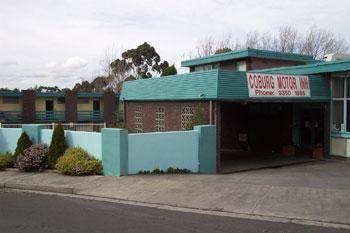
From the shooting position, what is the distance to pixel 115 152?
14.4 metres

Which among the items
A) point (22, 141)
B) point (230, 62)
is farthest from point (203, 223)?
point (230, 62)

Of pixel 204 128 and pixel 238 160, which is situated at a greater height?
pixel 204 128

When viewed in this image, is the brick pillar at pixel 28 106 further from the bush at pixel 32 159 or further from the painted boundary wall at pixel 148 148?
the bush at pixel 32 159

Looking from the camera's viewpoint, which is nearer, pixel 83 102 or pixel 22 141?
pixel 22 141

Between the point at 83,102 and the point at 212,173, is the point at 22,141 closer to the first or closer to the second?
the point at 212,173

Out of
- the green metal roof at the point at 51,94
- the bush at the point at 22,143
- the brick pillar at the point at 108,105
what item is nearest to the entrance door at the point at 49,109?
the green metal roof at the point at 51,94

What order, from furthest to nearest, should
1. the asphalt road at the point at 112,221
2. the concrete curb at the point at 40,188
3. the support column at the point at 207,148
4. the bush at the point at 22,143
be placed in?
the bush at the point at 22,143, the support column at the point at 207,148, the concrete curb at the point at 40,188, the asphalt road at the point at 112,221

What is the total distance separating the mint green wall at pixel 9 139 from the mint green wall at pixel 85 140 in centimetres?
205

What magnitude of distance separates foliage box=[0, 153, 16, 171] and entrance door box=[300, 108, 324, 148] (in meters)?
12.8

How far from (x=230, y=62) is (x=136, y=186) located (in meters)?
17.3

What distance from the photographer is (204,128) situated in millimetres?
16000

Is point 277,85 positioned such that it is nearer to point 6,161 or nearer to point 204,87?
point 204,87

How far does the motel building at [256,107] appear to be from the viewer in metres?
17.8

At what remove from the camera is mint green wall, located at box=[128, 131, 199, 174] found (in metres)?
Result: 14.7
